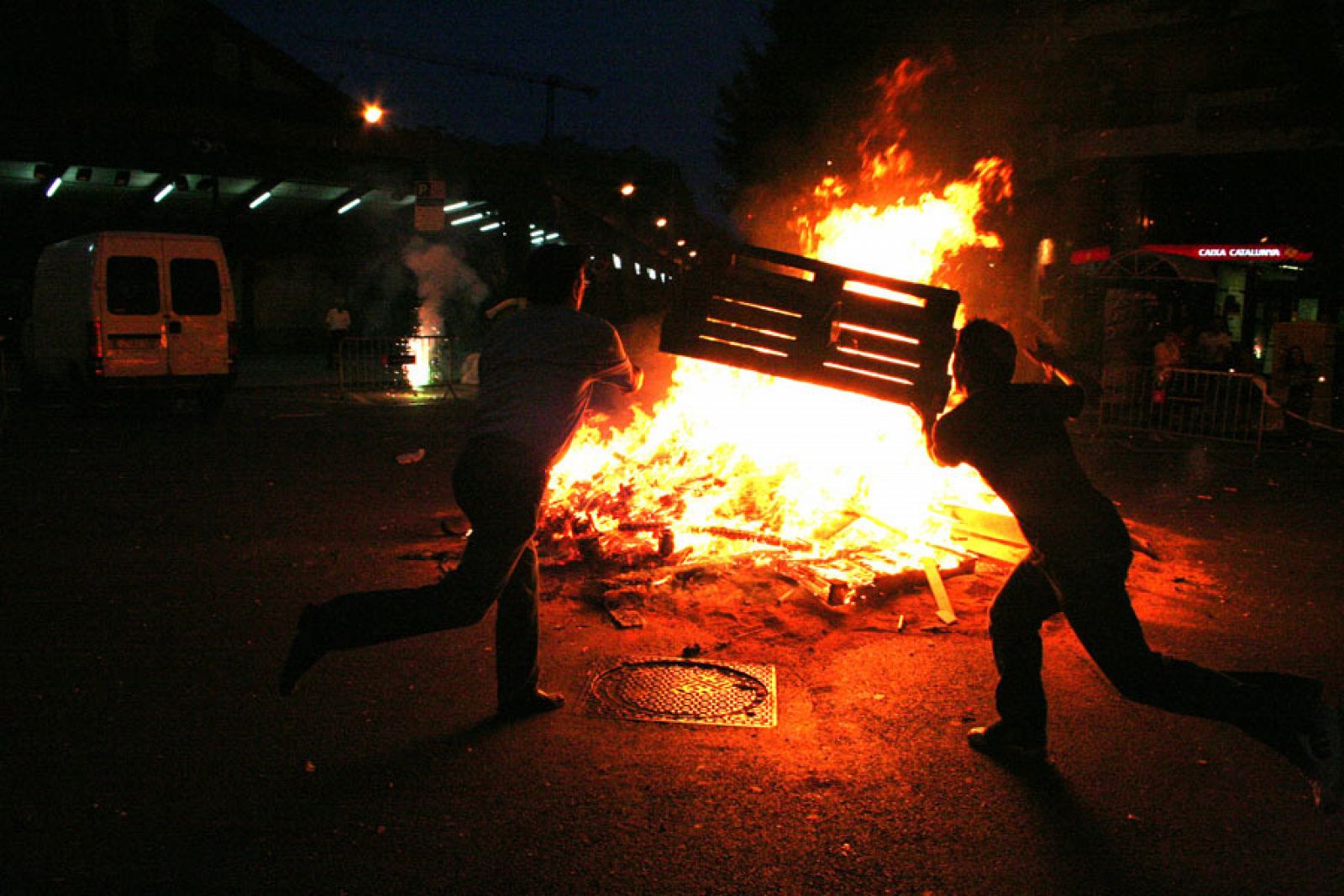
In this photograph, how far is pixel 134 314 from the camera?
1420 cm

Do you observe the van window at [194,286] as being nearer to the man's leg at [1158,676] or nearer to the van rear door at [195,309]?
the van rear door at [195,309]

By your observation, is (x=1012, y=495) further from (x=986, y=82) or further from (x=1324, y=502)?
(x=986, y=82)

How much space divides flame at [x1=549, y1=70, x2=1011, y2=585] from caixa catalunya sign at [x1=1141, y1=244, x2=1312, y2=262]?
50.5ft

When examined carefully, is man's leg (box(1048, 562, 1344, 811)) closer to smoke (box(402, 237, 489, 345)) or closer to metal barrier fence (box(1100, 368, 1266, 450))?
metal barrier fence (box(1100, 368, 1266, 450))

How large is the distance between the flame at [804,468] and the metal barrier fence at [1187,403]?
26.1 ft

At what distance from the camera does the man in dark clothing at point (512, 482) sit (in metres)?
3.66

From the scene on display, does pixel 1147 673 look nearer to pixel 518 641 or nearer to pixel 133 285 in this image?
pixel 518 641

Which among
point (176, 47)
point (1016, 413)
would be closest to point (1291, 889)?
point (1016, 413)

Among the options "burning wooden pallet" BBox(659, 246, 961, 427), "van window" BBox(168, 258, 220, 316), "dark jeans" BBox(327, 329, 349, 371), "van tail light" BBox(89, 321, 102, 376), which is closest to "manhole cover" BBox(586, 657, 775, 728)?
"burning wooden pallet" BBox(659, 246, 961, 427)

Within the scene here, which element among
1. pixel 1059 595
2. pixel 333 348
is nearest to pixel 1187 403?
pixel 1059 595

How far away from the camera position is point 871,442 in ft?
25.7

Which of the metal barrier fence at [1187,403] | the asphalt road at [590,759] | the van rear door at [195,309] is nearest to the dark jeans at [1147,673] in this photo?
the asphalt road at [590,759]

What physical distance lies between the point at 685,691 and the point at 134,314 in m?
13.2

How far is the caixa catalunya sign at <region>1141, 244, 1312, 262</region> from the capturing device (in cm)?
2070
